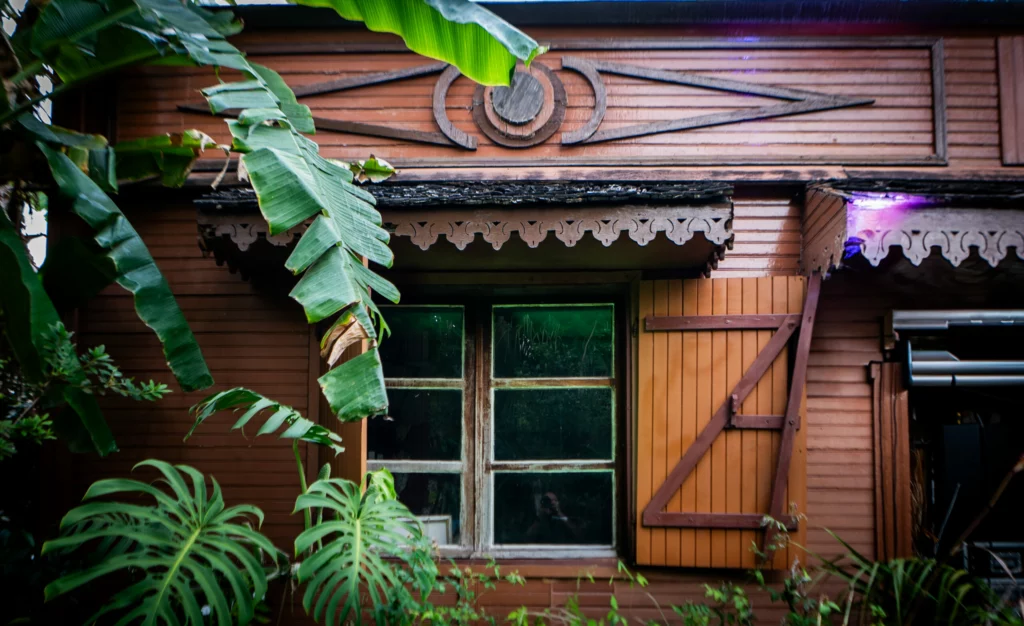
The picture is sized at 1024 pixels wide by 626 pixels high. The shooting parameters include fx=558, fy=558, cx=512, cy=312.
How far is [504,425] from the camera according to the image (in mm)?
3957

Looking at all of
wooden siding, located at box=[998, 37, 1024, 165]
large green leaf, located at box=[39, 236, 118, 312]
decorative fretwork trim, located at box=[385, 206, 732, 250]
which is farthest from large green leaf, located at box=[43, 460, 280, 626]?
wooden siding, located at box=[998, 37, 1024, 165]

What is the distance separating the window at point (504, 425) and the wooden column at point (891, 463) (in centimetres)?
172

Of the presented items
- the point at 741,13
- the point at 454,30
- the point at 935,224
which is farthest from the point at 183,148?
the point at 935,224

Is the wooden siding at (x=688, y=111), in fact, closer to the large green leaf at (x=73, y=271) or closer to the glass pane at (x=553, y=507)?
the large green leaf at (x=73, y=271)

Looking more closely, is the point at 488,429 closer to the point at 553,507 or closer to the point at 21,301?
the point at 553,507

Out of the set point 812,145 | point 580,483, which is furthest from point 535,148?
point 580,483

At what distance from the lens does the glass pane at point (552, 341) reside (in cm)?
395

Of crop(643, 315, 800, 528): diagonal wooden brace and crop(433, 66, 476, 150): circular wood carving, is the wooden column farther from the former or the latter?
crop(433, 66, 476, 150): circular wood carving

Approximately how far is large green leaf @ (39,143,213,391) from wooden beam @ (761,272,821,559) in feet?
10.2

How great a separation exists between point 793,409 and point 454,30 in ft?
9.31

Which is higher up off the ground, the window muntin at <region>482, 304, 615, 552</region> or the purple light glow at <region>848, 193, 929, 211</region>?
the purple light glow at <region>848, 193, 929, 211</region>

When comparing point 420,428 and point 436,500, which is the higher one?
point 420,428

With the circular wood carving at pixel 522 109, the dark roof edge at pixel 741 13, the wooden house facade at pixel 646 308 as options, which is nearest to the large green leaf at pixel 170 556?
the wooden house facade at pixel 646 308

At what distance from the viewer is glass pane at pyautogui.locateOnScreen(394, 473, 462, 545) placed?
12.6ft
